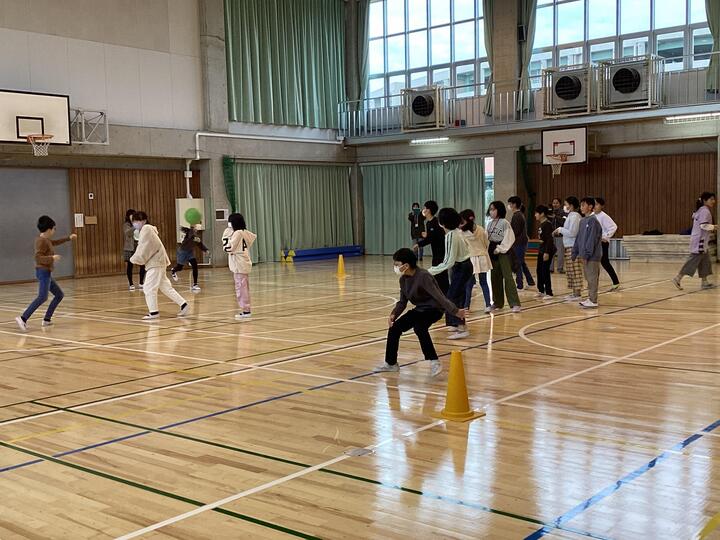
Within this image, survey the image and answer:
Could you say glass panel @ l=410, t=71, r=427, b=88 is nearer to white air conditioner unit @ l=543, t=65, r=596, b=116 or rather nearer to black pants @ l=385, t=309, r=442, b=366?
white air conditioner unit @ l=543, t=65, r=596, b=116

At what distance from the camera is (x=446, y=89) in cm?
2431

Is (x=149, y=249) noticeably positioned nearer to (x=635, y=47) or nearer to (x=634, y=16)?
(x=635, y=47)

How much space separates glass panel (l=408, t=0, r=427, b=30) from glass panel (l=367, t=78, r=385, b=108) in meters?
A: 1.99

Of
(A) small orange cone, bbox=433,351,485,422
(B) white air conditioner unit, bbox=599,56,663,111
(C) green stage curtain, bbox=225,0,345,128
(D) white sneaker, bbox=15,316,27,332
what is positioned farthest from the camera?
(C) green stage curtain, bbox=225,0,345,128

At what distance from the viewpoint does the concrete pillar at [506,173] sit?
2328cm

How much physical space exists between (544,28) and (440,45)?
3.45 m

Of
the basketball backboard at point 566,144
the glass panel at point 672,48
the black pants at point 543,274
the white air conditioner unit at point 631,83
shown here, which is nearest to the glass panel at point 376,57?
the basketball backboard at point 566,144

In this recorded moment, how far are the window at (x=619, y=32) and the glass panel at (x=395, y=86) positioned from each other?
179 inches

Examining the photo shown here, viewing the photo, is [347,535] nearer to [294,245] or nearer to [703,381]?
[703,381]

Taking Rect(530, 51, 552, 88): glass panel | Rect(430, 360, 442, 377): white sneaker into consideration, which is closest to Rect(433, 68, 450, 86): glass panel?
Rect(530, 51, 552, 88): glass panel

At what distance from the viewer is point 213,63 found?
73.6 feet

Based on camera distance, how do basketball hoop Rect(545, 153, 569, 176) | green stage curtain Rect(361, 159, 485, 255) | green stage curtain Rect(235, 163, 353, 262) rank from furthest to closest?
1. green stage curtain Rect(361, 159, 485, 255)
2. green stage curtain Rect(235, 163, 353, 262)
3. basketball hoop Rect(545, 153, 569, 176)

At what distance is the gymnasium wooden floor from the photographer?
4082mm

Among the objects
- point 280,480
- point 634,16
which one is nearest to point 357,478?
point 280,480
